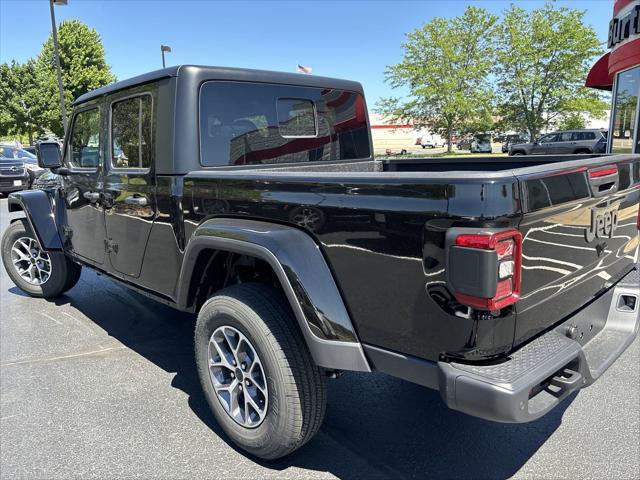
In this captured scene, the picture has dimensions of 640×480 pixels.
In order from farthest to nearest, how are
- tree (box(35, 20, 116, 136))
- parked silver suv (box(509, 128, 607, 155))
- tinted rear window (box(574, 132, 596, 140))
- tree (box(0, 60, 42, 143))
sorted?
tree (box(35, 20, 116, 136)), tree (box(0, 60, 42, 143)), tinted rear window (box(574, 132, 596, 140)), parked silver suv (box(509, 128, 607, 155))

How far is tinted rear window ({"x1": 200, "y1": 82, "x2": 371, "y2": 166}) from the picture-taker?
302 centimetres

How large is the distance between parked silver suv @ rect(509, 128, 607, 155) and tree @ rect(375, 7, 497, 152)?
18.9ft

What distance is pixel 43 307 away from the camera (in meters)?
5.07

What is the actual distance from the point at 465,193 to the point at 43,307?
4771 mm

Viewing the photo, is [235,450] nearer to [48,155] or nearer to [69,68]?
[48,155]

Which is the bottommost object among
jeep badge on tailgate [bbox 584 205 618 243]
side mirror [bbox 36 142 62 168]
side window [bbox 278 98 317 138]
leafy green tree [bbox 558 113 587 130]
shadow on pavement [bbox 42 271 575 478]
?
shadow on pavement [bbox 42 271 575 478]

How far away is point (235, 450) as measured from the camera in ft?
8.87

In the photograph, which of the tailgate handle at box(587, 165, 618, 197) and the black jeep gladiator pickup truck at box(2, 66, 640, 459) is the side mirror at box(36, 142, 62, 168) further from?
the tailgate handle at box(587, 165, 618, 197)

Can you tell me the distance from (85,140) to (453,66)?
96.9 feet

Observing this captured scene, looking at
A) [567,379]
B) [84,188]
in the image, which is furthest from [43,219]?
[567,379]

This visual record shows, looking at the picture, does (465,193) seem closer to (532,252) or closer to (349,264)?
(532,252)

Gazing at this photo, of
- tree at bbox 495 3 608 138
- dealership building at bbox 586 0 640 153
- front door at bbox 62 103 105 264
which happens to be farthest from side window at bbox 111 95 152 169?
tree at bbox 495 3 608 138

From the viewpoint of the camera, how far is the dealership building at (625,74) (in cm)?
1073

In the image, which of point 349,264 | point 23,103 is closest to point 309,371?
point 349,264
